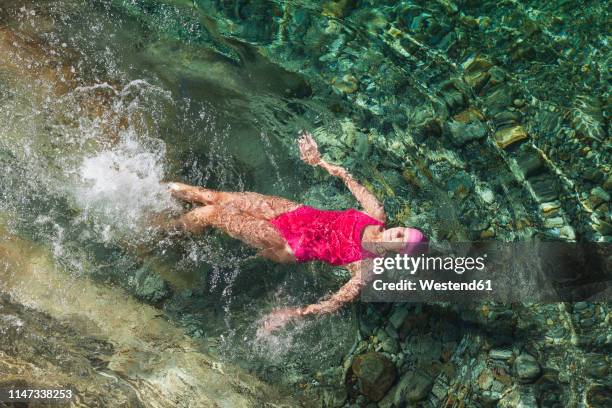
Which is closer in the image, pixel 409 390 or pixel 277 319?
pixel 409 390

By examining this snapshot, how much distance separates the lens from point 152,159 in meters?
5.78

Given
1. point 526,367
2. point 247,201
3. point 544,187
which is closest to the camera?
point 526,367

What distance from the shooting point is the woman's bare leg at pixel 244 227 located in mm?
4980

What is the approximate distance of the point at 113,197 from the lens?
5680mm

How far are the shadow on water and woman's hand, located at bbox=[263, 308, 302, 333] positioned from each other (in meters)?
0.09

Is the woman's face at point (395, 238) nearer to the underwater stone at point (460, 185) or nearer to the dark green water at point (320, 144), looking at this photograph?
the dark green water at point (320, 144)

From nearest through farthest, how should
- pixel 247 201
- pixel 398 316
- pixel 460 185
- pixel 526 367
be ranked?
pixel 526 367
pixel 247 201
pixel 398 316
pixel 460 185

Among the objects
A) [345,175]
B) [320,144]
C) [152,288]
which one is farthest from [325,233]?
[152,288]

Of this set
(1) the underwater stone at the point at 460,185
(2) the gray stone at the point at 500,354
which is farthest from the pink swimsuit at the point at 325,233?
(2) the gray stone at the point at 500,354

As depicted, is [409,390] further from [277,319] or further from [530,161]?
[530,161]

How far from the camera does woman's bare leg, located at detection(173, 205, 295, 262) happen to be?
196 inches

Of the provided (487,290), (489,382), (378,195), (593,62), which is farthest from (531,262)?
(593,62)

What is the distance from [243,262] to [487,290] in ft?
8.61

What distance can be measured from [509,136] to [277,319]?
3.20 metres
